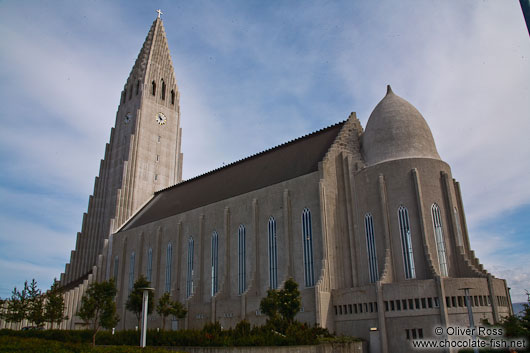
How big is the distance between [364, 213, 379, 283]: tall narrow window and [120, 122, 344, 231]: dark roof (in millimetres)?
A: 6274

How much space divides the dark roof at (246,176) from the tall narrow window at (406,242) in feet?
26.8

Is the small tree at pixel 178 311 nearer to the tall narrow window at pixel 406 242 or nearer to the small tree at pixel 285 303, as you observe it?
the small tree at pixel 285 303

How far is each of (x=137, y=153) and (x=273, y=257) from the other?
3241 cm

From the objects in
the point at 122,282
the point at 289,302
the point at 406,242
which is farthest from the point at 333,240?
the point at 122,282

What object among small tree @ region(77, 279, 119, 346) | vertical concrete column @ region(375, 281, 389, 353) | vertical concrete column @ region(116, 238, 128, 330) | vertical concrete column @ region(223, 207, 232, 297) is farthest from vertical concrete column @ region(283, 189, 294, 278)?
vertical concrete column @ region(116, 238, 128, 330)

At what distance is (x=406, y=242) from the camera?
111 ft

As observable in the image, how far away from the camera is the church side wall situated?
120 feet

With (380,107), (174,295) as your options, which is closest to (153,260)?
(174,295)

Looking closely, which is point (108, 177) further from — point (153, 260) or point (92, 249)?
point (153, 260)

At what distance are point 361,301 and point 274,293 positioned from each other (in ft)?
20.8

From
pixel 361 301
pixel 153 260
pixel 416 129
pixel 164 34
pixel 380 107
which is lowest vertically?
pixel 361 301

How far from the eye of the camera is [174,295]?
4569cm

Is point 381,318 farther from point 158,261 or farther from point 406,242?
point 158,261

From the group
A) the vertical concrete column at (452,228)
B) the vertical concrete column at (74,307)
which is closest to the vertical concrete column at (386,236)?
the vertical concrete column at (452,228)
